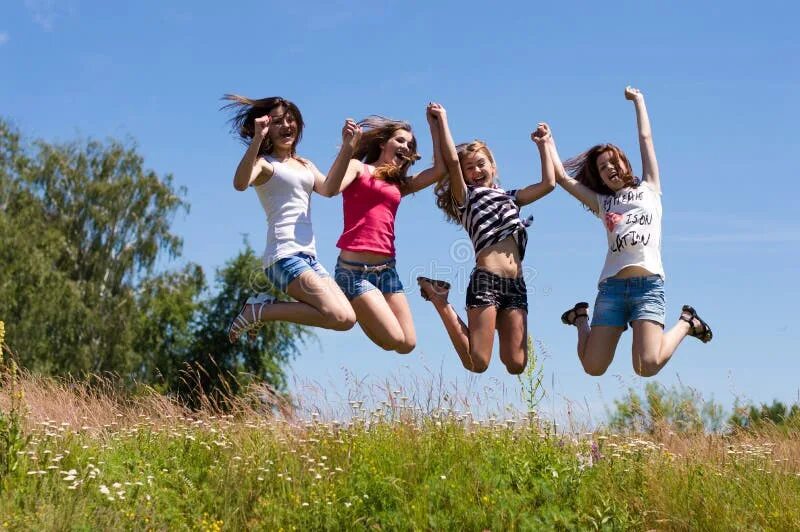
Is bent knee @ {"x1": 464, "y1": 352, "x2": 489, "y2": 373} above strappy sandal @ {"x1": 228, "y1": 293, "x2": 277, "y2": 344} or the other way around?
the other way around

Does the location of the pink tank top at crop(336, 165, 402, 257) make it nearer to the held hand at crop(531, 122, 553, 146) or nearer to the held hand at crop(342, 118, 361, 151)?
the held hand at crop(342, 118, 361, 151)

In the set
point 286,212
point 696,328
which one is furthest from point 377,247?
point 696,328

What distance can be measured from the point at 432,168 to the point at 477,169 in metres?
0.49

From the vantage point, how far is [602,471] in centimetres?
645

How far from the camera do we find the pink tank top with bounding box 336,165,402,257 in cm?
831

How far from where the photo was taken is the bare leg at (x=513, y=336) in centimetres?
840

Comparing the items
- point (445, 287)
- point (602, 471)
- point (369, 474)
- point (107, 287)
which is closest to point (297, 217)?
point (445, 287)

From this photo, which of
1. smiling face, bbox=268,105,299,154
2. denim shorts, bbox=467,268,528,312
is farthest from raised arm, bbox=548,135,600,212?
smiling face, bbox=268,105,299,154

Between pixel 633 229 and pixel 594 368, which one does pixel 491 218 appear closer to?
pixel 633 229

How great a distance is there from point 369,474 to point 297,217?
2.77 m

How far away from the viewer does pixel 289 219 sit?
26.9 ft

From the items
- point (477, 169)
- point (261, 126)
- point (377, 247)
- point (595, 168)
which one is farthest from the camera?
point (595, 168)

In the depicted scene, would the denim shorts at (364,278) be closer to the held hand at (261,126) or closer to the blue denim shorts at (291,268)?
the blue denim shorts at (291,268)

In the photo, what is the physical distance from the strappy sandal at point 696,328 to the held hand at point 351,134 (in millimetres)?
3653
